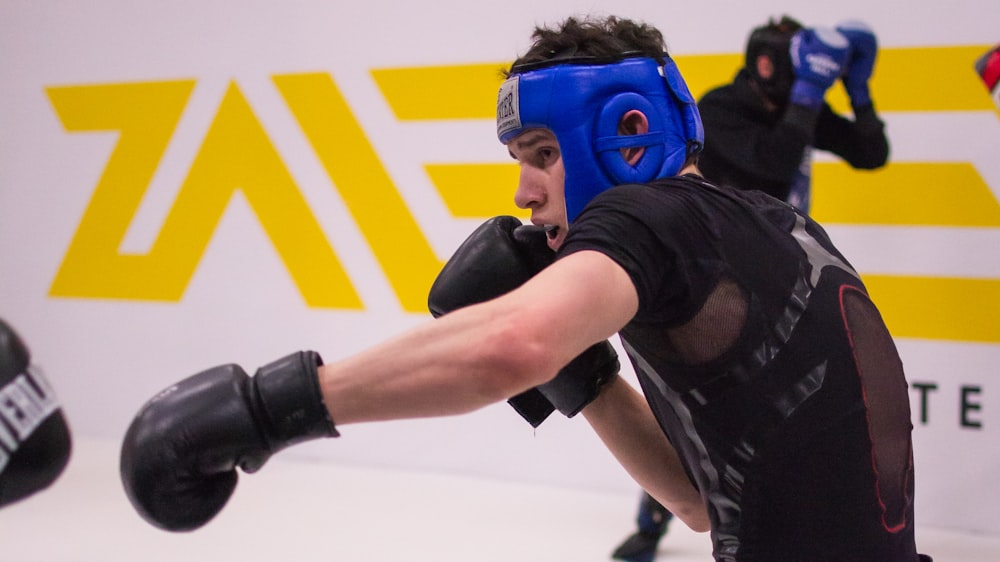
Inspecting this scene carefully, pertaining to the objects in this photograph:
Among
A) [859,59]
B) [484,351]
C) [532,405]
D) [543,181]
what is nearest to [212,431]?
A: [484,351]

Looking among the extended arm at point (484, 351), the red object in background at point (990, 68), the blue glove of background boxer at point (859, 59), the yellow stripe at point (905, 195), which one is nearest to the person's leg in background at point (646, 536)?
the yellow stripe at point (905, 195)

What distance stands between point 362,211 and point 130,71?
54.5 inches

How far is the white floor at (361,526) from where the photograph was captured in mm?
3490

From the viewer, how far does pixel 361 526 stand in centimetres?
378

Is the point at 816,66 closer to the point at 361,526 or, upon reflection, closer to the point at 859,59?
the point at 859,59

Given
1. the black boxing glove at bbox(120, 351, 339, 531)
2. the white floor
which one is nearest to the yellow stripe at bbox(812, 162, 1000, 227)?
the white floor

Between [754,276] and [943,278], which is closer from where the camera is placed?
[754,276]

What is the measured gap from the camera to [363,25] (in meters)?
4.51

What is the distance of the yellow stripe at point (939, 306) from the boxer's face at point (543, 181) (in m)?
2.49

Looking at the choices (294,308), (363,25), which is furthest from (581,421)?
(363,25)

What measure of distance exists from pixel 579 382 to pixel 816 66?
80.3 inches

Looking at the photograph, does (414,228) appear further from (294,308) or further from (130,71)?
(130,71)

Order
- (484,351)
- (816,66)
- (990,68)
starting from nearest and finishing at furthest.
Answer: (484,351) → (990,68) → (816,66)

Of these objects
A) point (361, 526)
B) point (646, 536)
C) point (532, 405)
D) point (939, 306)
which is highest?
point (532, 405)
